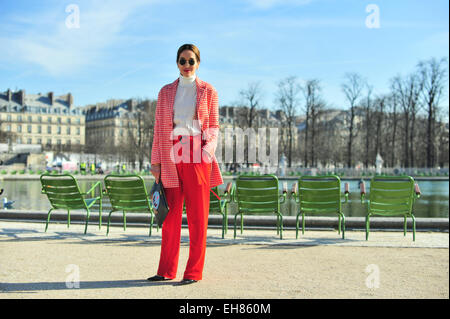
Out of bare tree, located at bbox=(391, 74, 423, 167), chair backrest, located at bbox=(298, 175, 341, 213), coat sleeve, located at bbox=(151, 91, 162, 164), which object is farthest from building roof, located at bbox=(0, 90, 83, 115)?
coat sleeve, located at bbox=(151, 91, 162, 164)

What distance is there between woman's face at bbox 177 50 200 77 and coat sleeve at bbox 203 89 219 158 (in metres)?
0.30

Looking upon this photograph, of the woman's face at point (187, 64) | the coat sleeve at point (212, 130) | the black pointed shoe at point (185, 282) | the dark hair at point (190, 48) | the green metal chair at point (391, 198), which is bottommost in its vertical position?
the black pointed shoe at point (185, 282)

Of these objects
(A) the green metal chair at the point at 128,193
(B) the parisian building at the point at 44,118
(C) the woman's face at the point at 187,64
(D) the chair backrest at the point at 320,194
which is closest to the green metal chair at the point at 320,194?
(D) the chair backrest at the point at 320,194

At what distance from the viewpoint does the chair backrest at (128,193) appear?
8.44 meters

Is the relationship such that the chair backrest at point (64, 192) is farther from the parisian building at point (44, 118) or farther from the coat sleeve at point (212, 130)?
the parisian building at point (44, 118)

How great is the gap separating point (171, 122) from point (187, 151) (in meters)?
0.32

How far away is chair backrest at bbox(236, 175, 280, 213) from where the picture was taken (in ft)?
26.8

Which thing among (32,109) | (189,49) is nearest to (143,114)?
(32,109)

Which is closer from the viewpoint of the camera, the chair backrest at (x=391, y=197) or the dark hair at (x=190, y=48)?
the dark hair at (x=190, y=48)

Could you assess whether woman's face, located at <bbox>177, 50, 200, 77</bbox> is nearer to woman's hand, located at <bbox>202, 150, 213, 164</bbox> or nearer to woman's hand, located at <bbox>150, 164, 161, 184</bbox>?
woman's hand, located at <bbox>202, 150, 213, 164</bbox>

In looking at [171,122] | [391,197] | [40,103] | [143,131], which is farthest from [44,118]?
[171,122]

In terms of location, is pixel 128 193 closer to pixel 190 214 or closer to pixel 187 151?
pixel 190 214
